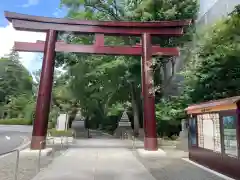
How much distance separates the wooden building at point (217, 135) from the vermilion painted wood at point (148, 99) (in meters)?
2.72

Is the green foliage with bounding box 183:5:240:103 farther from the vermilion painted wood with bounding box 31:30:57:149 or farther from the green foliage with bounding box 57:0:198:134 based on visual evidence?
the vermilion painted wood with bounding box 31:30:57:149

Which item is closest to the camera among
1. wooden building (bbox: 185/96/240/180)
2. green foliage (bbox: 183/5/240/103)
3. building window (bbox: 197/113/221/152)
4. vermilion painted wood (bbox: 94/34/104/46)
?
wooden building (bbox: 185/96/240/180)

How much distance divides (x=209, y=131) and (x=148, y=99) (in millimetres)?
5320

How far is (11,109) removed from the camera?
50062mm

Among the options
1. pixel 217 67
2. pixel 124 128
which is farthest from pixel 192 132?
pixel 124 128

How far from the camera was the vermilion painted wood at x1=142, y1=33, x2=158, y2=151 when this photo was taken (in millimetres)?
14203

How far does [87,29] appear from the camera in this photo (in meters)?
15.5

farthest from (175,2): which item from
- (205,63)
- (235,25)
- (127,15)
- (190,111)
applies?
(190,111)

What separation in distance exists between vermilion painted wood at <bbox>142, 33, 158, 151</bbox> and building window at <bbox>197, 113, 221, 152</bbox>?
3.64 m

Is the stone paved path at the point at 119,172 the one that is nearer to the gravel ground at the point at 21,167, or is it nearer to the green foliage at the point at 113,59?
the gravel ground at the point at 21,167

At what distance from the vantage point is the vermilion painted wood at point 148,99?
14203mm

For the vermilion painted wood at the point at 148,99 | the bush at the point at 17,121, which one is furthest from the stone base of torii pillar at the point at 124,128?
the bush at the point at 17,121

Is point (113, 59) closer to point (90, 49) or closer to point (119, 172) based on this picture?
point (90, 49)

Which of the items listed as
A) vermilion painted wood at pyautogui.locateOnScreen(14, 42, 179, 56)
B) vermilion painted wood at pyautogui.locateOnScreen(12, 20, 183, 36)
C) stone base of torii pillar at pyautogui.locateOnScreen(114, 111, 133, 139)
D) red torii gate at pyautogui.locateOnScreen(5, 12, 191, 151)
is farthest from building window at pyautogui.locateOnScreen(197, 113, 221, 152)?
stone base of torii pillar at pyautogui.locateOnScreen(114, 111, 133, 139)
